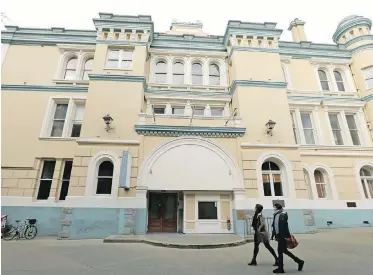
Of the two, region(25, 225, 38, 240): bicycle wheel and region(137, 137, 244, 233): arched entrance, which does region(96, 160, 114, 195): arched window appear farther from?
region(25, 225, 38, 240): bicycle wheel

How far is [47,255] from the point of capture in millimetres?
7559

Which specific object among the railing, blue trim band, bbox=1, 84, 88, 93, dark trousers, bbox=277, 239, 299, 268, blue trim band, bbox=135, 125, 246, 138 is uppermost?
blue trim band, bbox=1, 84, 88, 93

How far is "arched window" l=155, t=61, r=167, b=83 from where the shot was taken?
16.2 meters

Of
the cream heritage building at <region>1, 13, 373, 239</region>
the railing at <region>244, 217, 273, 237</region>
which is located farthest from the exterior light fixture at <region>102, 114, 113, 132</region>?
the railing at <region>244, 217, 273, 237</region>

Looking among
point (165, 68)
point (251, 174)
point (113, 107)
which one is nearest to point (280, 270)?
point (251, 174)

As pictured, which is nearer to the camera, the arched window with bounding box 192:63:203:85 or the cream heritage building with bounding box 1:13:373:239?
the cream heritage building with bounding box 1:13:373:239

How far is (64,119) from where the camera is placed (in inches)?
568

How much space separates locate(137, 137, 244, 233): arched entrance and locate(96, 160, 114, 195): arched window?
180 cm

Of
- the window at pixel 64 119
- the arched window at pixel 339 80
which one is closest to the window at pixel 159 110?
the window at pixel 64 119

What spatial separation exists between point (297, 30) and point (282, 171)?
13597 mm

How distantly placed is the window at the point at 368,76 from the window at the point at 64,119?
2065 centimetres

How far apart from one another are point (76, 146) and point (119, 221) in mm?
5414

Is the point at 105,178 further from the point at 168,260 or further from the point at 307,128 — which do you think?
the point at 307,128

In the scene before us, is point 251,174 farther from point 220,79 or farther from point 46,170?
point 46,170
